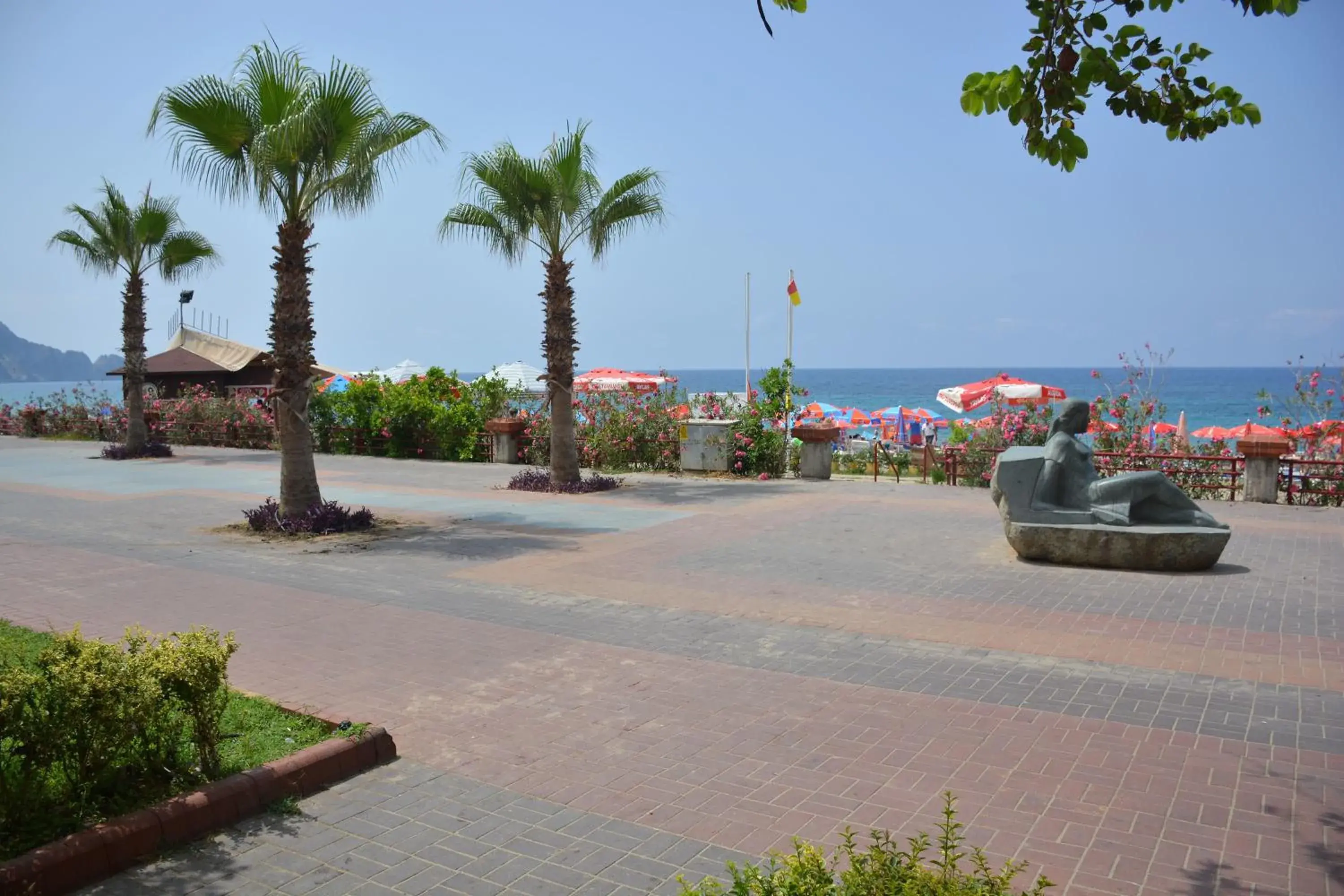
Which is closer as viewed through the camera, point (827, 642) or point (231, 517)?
point (827, 642)

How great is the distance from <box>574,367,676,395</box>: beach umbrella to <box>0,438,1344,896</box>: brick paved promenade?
9.71 m

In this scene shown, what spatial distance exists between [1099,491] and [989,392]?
16.6m

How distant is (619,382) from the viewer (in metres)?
33.4

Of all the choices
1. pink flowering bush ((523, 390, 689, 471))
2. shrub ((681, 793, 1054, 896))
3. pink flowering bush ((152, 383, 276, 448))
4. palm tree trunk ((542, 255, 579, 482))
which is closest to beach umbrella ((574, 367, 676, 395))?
pink flowering bush ((523, 390, 689, 471))

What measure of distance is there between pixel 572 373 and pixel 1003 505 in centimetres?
844

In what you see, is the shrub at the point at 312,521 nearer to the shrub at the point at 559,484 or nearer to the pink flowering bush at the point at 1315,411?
the shrub at the point at 559,484

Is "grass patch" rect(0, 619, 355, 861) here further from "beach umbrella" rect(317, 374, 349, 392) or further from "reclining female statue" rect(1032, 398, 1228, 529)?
"beach umbrella" rect(317, 374, 349, 392)

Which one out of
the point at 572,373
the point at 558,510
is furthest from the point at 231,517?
the point at 572,373

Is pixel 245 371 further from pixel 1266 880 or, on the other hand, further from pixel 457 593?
pixel 1266 880

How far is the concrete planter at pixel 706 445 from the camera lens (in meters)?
18.9

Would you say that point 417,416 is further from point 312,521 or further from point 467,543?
point 467,543

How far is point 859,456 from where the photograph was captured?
21.2 metres

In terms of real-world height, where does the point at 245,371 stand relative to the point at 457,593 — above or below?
above

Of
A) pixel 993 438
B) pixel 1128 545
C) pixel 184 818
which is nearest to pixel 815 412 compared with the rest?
pixel 993 438
